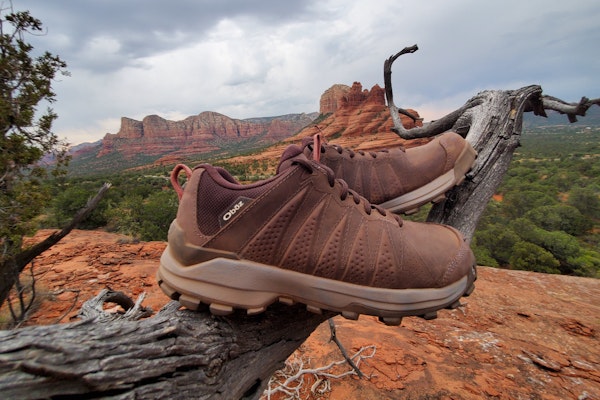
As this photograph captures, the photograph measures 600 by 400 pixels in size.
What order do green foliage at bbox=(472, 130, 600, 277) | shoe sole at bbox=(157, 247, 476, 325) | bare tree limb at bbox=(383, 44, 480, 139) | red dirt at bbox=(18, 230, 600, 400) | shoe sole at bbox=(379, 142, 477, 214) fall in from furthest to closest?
1. green foliage at bbox=(472, 130, 600, 277)
2. red dirt at bbox=(18, 230, 600, 400)
3. bare tree limb at bbox=(383, 44, 480, 139)
4. shoe sole at bbox=(379, 142, 477, 214)
5. shoe sole at bbox=(157, 247, 476, 325)

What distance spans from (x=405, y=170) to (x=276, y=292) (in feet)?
3.66

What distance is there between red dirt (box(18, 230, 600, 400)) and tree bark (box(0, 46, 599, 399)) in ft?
3.11

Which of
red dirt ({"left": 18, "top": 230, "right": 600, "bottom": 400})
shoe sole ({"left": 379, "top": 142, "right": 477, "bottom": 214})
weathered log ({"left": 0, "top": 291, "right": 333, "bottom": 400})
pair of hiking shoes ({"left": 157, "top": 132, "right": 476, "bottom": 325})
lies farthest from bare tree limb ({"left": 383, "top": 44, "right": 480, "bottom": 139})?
weathered log ({"left": 0, "top": 291, "right": 333, "bottom": 400})

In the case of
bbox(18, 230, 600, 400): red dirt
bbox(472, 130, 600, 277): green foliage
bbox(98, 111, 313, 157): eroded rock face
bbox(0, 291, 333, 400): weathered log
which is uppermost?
bbox(98, 111, 313, 157): eroded rock face

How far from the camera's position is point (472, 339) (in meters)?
4.09

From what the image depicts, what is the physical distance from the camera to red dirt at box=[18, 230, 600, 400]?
2.99m

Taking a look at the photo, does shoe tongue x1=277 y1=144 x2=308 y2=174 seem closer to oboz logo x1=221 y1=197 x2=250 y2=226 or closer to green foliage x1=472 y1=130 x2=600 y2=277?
oboz logo x1=221 y1=197 x2=250 y2=226

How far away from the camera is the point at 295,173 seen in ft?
4.10

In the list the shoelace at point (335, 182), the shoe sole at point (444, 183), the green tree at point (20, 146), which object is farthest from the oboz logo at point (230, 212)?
the green tree at point (20, 146)

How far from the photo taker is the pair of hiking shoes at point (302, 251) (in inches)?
45.2

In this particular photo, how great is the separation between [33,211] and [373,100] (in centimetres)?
7320

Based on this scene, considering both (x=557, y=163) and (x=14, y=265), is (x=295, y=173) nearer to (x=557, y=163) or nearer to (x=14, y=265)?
(x=14, y=265)

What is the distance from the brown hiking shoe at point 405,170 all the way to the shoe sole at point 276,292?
583 millimetres

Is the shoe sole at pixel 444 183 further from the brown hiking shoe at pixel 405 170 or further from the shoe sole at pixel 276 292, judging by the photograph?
the shoe sole at pixel 276 292
